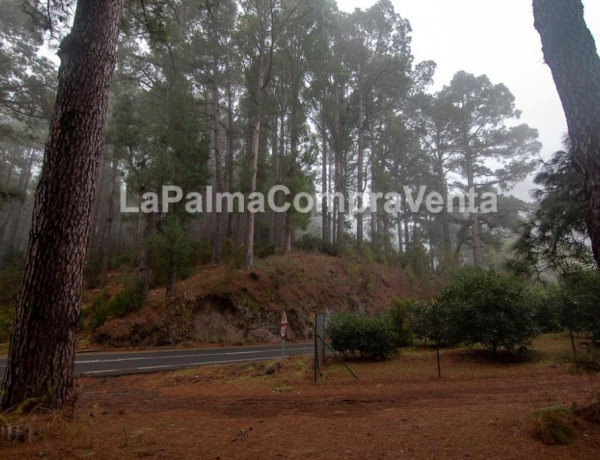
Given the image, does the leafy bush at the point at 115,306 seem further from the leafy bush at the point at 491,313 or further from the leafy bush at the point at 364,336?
the leafy bush at the point at 491,313

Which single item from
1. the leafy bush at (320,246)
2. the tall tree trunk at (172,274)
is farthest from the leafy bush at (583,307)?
the leafy bush at (320,246)

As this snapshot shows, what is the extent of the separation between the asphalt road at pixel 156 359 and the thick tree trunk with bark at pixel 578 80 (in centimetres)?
1137

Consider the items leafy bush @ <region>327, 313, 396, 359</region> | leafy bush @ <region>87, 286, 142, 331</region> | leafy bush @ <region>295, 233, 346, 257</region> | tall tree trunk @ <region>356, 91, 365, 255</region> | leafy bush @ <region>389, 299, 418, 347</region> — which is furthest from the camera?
leafy bush @ <region>295, 233, 346, 257</region>

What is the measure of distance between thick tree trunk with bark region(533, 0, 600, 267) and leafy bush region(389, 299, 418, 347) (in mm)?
9537

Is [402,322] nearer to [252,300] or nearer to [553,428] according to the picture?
[252,300]

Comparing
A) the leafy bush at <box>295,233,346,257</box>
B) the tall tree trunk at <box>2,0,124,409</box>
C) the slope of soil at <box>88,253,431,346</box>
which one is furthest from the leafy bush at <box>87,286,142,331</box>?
the tall tree trunk at <box>2,0,124,409</box>

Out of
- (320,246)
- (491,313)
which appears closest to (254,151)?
(320,246)

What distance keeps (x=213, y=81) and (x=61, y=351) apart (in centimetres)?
2177

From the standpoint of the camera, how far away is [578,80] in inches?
157

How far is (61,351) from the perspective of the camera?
12.2ft

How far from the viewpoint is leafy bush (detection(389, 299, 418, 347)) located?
12812 mm

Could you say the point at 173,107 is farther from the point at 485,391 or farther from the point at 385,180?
the point at 485,391

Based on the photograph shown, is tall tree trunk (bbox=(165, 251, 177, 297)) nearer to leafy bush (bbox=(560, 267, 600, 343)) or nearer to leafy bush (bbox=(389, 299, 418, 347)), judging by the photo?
leafy bush (bbox=(389, 299, 418, 347))

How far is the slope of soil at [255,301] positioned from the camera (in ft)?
56.2
